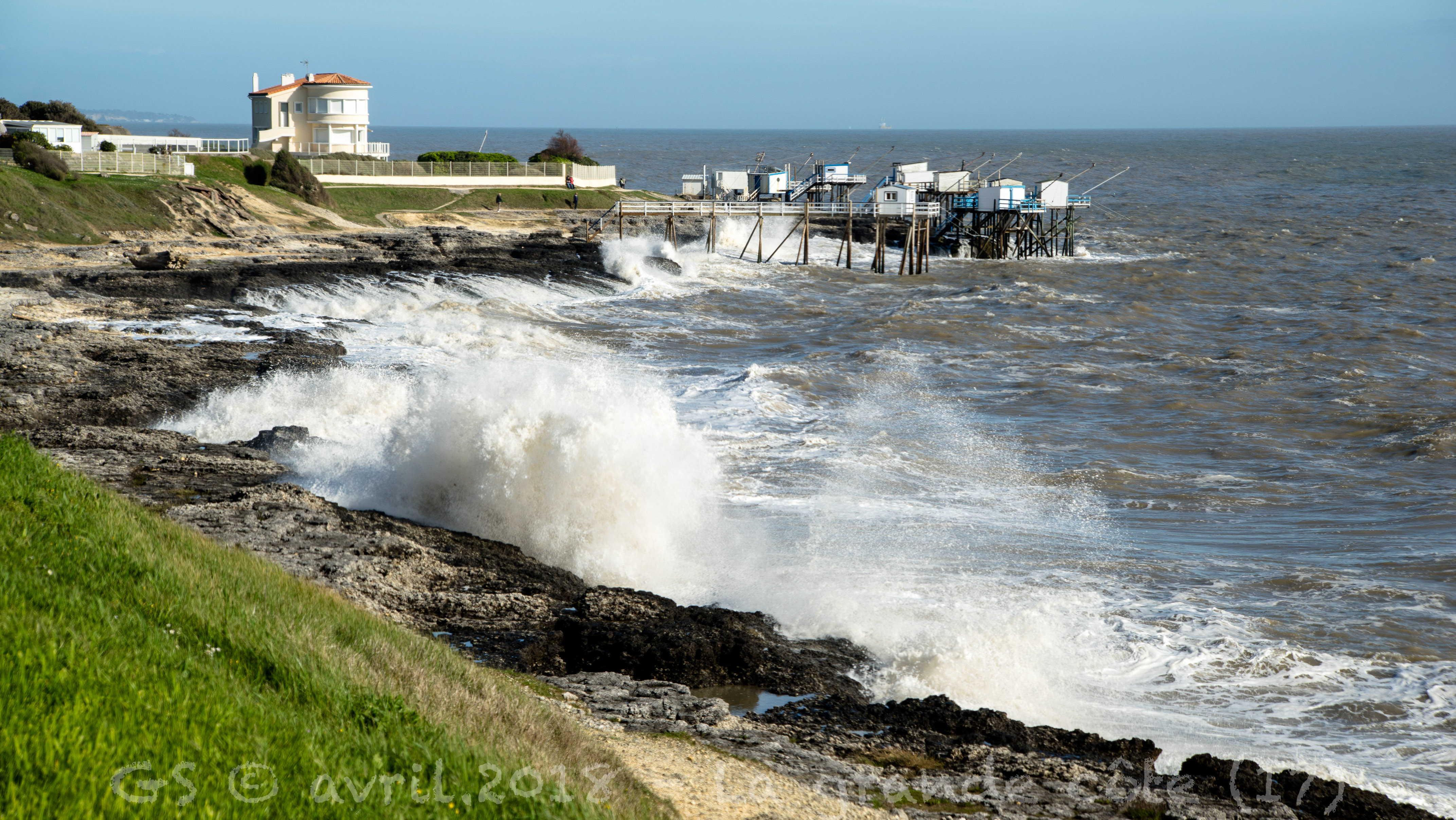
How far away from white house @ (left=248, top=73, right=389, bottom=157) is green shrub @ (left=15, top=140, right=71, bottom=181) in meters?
25.5

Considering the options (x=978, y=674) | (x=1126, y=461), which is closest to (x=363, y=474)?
(x=978, y=674)

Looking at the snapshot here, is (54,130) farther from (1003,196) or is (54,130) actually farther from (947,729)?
(947,729)

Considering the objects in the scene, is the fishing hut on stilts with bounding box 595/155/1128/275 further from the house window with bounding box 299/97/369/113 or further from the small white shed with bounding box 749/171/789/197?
the house window with bounding box 299/97/369/113

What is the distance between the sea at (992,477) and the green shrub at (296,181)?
16.9m

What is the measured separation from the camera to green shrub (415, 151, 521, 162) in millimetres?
66250

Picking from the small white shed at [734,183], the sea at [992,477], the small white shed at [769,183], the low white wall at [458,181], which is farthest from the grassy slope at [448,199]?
the sea at [992,477]

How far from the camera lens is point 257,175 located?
51.7m

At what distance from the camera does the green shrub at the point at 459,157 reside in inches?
2608

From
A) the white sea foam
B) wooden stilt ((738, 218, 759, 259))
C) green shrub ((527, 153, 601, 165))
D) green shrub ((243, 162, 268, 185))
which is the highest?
green shrub ((527, 153, 601, 165))

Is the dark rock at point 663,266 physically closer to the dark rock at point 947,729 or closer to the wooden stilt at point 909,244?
the wooden stilt at point 909,244

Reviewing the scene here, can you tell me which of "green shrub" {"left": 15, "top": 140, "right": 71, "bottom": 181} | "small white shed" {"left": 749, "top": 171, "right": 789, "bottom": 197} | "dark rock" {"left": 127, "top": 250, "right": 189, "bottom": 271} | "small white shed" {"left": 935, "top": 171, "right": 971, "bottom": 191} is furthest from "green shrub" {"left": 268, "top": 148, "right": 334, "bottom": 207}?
"small white shed" {"left": 935, "top": 171, "right": 971, "bottom": 191}

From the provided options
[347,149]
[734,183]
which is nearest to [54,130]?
[347,149]

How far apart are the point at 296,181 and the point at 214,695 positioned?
167 ft

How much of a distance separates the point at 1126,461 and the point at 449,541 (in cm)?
1251
